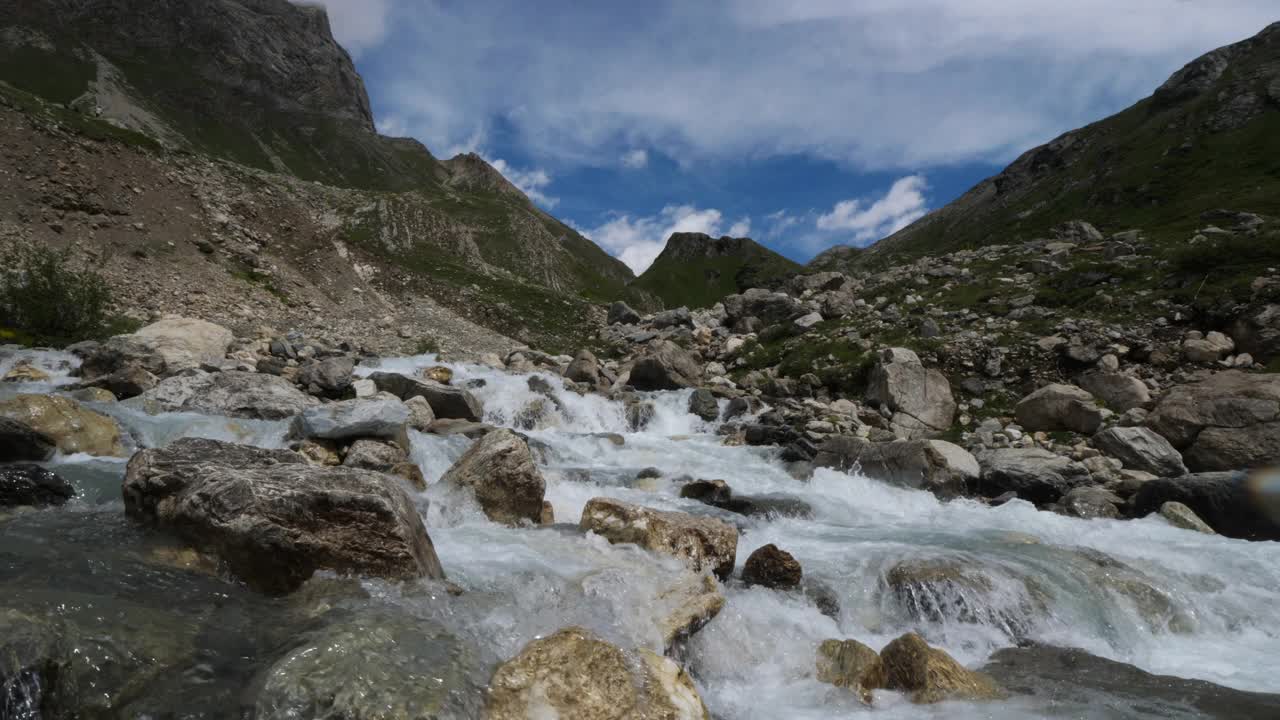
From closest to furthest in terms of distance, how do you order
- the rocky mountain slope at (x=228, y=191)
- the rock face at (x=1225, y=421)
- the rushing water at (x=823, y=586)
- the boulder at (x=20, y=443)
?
the rushing water at (x=823, y=586) < the boulder at (x=20, y=443) < the rock face at (x=1225, y=421) < the rocky mountain slope at (x=228, y=191)

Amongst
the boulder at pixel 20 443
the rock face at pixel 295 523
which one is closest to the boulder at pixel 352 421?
the boulder at pixel 20 443

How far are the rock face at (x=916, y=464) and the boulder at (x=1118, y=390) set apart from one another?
23.4 ft

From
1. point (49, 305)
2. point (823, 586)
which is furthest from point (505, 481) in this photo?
point (49, 305)

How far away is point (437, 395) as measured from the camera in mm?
18844

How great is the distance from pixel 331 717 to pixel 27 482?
23.3 ft

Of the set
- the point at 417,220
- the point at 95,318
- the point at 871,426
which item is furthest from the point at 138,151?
the point at 417,220

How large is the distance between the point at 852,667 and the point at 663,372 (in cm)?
2050

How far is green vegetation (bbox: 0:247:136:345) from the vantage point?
20438 millimetres

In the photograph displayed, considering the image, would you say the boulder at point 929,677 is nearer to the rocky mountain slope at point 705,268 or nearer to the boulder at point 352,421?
the boulder at point 352,421

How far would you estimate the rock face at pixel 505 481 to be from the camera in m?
10.4

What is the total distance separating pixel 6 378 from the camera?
16.2 metres

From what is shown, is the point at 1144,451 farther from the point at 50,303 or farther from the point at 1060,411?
the point at 50,303

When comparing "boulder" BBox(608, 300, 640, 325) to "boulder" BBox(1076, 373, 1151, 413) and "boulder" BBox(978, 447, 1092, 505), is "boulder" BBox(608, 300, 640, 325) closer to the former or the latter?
"boulder" BBox(1076, 373, 1151, 413)

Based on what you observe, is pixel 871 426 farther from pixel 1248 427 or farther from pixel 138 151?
pixel 138 151
